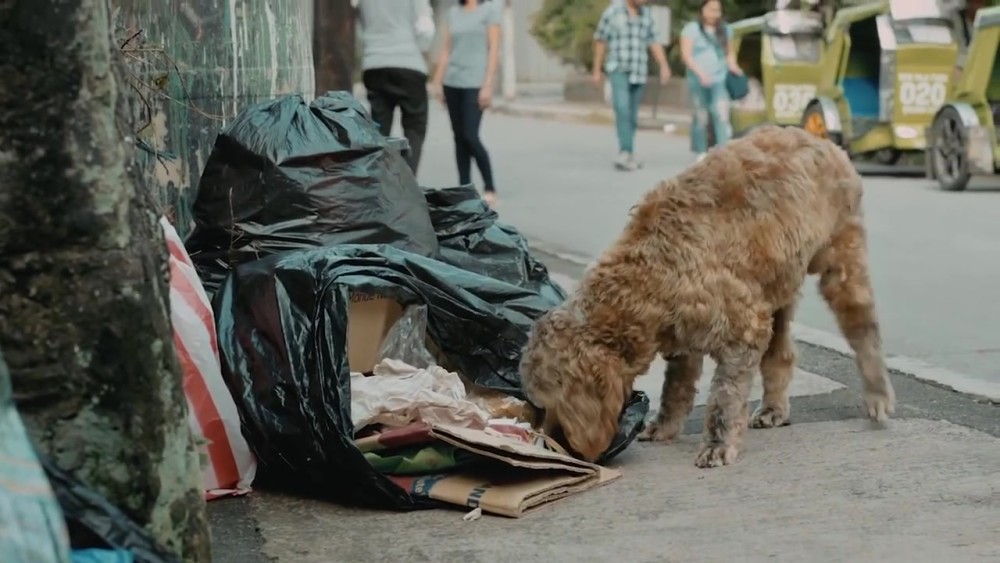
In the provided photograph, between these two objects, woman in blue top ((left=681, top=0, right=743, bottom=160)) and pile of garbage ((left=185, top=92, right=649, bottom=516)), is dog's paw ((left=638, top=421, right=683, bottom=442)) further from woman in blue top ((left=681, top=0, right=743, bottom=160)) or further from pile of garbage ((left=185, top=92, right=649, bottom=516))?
woman in blue top ((left=681, top=0, right=743, bottom=160))

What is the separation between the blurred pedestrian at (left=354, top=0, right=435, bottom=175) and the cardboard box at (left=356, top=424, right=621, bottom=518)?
5.57 metres

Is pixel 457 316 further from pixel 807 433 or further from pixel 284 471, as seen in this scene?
pixel 807 433

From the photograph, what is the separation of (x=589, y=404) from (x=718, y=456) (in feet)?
1.65

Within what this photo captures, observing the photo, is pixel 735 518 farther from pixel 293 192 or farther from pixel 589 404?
Result: pixel 293 192

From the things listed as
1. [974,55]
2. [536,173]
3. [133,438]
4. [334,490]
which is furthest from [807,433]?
[536,173]

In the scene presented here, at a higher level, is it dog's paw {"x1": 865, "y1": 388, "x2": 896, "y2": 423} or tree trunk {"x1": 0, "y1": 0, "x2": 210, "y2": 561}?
tree trunk {"x1": 0, "y1": 0, "x2": 210, "y2": 561}

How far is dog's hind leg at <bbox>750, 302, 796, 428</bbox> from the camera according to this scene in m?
5.02

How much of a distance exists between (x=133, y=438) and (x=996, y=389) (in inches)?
149

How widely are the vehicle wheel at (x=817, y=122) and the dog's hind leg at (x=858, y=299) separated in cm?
936

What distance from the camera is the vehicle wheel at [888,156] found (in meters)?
14.8

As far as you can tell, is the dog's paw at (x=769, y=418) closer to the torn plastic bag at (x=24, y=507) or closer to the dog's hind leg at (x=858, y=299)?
the dog's hind leg at (x=858, y=299)

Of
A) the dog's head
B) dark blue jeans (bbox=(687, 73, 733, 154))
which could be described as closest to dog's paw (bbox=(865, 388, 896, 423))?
the dog's head

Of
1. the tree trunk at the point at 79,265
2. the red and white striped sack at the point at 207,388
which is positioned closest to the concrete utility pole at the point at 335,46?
the red and white striped sack at the point at 207,388

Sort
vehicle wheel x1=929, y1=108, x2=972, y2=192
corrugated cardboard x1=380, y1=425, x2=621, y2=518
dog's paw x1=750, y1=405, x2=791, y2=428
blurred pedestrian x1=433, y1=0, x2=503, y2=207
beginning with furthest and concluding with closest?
1. vehicle wheel x1=929, y1=108, x2=972, y2=192
2. blurred pedestrian x1=433, y1=0, x2=503, y2=207
3. dog's paw x1=750, y1=405, x2=791, y2=428
4. corrugated cardboard x1=380, y1=425, x2=621, y2=518
